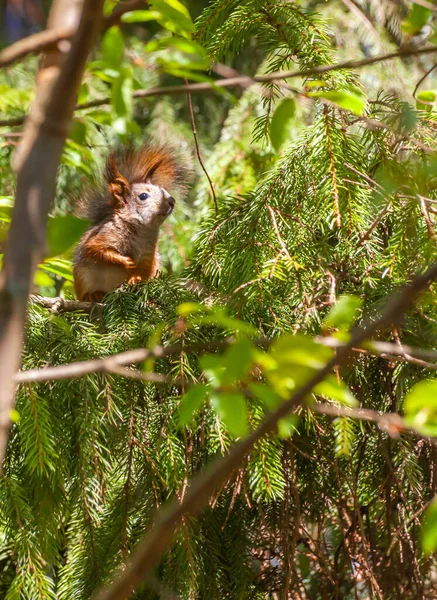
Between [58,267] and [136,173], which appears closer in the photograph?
[58,267]

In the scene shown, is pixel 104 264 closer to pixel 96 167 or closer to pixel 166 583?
pixel 96 167

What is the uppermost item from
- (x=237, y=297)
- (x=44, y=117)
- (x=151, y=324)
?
(x=44, y=117)

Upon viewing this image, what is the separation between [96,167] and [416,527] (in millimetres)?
1622

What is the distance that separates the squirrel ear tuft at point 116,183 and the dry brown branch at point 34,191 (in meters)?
2.02

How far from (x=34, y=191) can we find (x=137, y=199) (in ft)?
7.25

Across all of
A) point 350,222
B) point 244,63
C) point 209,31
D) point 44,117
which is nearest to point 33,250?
point 44,117

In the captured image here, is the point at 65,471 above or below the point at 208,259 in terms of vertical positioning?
below

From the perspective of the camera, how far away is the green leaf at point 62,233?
2.04 feet

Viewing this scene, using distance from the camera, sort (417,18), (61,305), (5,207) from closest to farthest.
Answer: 1. (417,18)
2. (5,207)
3. (61,305)

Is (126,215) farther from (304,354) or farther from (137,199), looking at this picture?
(304,354)

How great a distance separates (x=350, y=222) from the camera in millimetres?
1368

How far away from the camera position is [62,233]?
62 centimetres

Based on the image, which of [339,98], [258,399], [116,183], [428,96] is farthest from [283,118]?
[116,183]

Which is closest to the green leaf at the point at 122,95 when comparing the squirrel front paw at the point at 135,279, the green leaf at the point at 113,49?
the green leaf at the point at 113,49
